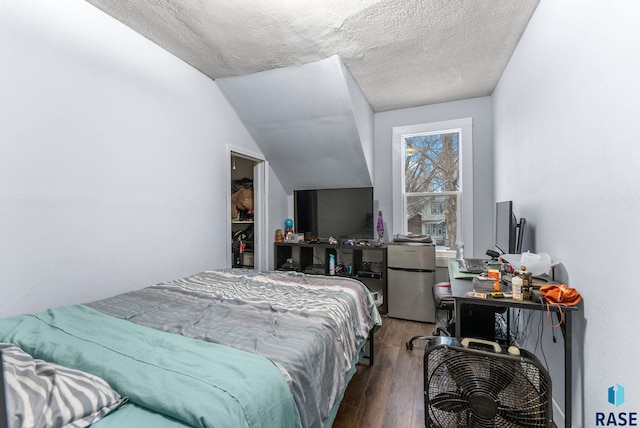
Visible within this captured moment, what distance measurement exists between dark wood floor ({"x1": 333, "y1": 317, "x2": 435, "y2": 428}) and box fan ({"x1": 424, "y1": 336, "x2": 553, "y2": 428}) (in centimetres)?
44

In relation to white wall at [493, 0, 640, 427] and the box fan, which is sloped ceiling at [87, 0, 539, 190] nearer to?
white wall at [493, 0, 640, 427]

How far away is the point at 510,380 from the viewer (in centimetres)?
125

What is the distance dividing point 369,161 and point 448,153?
1056mm

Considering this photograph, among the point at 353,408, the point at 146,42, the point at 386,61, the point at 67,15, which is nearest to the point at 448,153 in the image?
the point at 386,61

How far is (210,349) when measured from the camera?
1098mm

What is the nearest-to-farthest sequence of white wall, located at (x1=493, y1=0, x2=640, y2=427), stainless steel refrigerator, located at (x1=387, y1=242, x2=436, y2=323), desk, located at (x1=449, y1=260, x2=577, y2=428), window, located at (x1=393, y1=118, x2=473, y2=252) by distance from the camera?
white wall, located at (x1=493, y1=0, x2=640, y2=427), desk, located at (x1=449, y1=260, x2=577, y2=428), stainless steel refrigerator, located at (x1=387, y1=242, x2=436, y2=323), window, located at (x1=393, y1=118, x2=473, y2=252)

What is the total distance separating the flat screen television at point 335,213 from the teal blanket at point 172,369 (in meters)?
2.82

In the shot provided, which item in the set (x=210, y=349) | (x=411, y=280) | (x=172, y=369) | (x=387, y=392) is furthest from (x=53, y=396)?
(x=411, y=280)

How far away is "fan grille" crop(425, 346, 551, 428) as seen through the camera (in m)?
1.21

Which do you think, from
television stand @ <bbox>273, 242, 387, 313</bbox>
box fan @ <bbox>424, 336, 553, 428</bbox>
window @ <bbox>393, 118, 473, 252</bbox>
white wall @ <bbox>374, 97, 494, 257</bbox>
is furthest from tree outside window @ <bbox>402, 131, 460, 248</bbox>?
box fan @ <bbox>424, 336, 553, 428</bbox>

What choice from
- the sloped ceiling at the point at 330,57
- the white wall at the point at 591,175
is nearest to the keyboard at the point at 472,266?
the white wall at the point at 591,175

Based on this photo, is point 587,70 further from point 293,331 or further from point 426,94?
point 426,94

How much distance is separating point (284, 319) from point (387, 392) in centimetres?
110

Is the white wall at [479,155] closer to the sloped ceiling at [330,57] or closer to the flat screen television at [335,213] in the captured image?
the sloped ceiling at [330,57]
